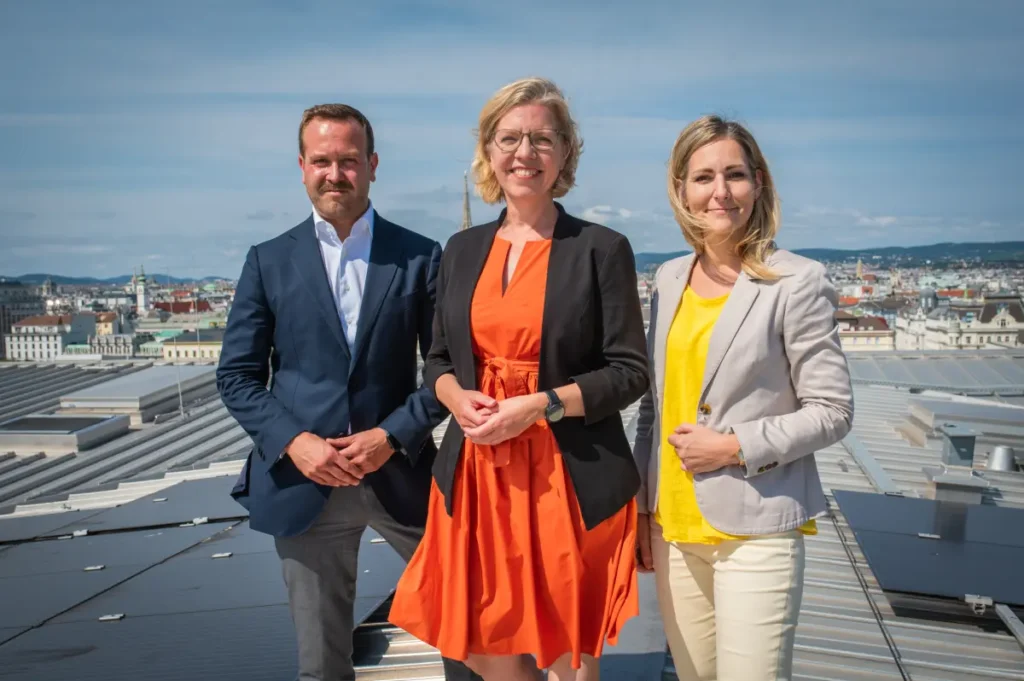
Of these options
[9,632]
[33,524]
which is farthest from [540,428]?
[33,524]

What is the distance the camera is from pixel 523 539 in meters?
2.52

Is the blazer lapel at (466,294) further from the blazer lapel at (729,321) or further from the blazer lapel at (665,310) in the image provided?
the blazer lapel at (729,321)

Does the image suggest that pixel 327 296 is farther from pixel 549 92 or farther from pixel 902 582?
pixel 902 582

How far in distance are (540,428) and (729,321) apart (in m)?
0.65

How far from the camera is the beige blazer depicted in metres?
2.29

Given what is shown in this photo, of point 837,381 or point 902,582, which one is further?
point 902,582

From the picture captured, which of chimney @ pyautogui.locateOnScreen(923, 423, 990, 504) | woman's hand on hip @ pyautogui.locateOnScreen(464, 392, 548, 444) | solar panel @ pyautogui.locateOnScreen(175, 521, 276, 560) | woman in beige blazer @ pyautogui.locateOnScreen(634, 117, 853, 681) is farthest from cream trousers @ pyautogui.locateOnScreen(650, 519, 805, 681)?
chimney @ pyautogui.locateOnScreen(923, 423, 990, 504)

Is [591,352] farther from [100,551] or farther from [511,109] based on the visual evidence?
[100,551]

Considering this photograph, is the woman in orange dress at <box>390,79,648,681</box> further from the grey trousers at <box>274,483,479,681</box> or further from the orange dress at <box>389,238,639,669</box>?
the grey trousers at <box>274,483,479,681</box>

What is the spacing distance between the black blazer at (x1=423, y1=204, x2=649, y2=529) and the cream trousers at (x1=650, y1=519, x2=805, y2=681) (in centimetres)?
32

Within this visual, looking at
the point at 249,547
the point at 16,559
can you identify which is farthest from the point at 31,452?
the point at 249,547

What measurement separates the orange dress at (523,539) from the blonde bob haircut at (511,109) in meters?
0.26

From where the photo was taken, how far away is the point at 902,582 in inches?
169

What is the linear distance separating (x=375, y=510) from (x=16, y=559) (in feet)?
13.5
